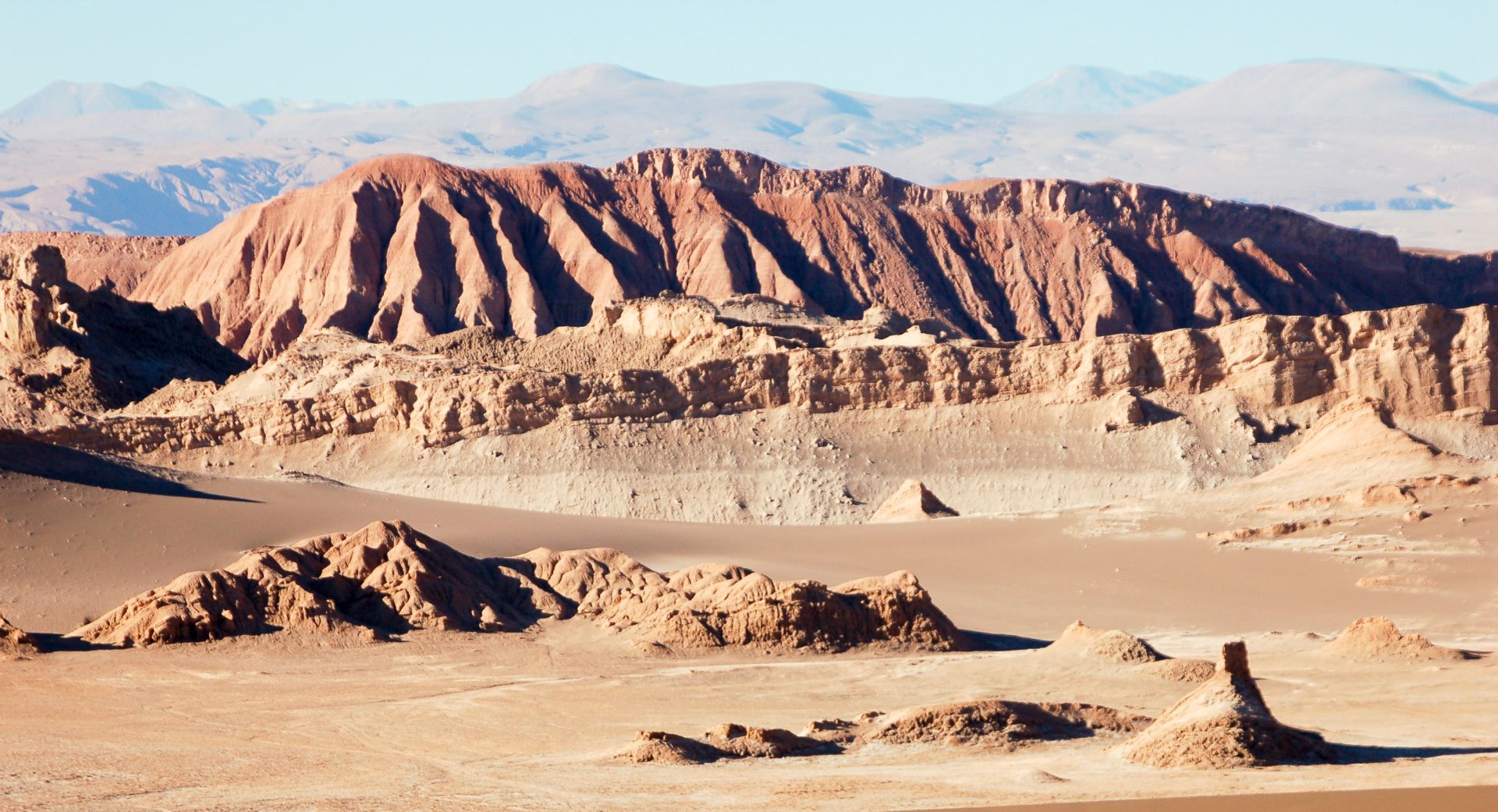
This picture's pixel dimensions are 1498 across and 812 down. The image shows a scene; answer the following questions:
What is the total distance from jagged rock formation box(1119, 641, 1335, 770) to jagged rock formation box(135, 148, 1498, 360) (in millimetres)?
76609

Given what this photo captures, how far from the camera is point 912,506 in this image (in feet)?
145

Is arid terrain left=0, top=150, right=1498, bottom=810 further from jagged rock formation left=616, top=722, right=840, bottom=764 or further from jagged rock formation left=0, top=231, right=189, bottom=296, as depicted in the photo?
jagged rock formation left=0, top=231, right=189, bottom=296

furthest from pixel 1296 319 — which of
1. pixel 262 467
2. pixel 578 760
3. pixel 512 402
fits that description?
pixel 578 760

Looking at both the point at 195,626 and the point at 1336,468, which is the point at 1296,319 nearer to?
the point at 1336,468

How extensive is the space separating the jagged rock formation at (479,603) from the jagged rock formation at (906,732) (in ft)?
25.4

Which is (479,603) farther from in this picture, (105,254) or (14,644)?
(105,254)

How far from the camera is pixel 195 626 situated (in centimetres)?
2923

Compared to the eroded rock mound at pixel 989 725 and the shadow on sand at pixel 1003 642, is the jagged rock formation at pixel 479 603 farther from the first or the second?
the eroded rock mound at pixel 989 725

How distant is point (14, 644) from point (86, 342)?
1643 inches

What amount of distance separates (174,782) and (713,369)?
3163 centimetres

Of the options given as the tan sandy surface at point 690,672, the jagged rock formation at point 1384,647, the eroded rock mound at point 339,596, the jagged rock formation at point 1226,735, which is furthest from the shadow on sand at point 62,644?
the jagged rock formation at point 1384,647

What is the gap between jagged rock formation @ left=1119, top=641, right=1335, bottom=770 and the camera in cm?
1866

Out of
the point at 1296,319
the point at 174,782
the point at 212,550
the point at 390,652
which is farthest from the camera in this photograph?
the point at 1296,319

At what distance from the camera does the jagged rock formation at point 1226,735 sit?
18.7 meters
